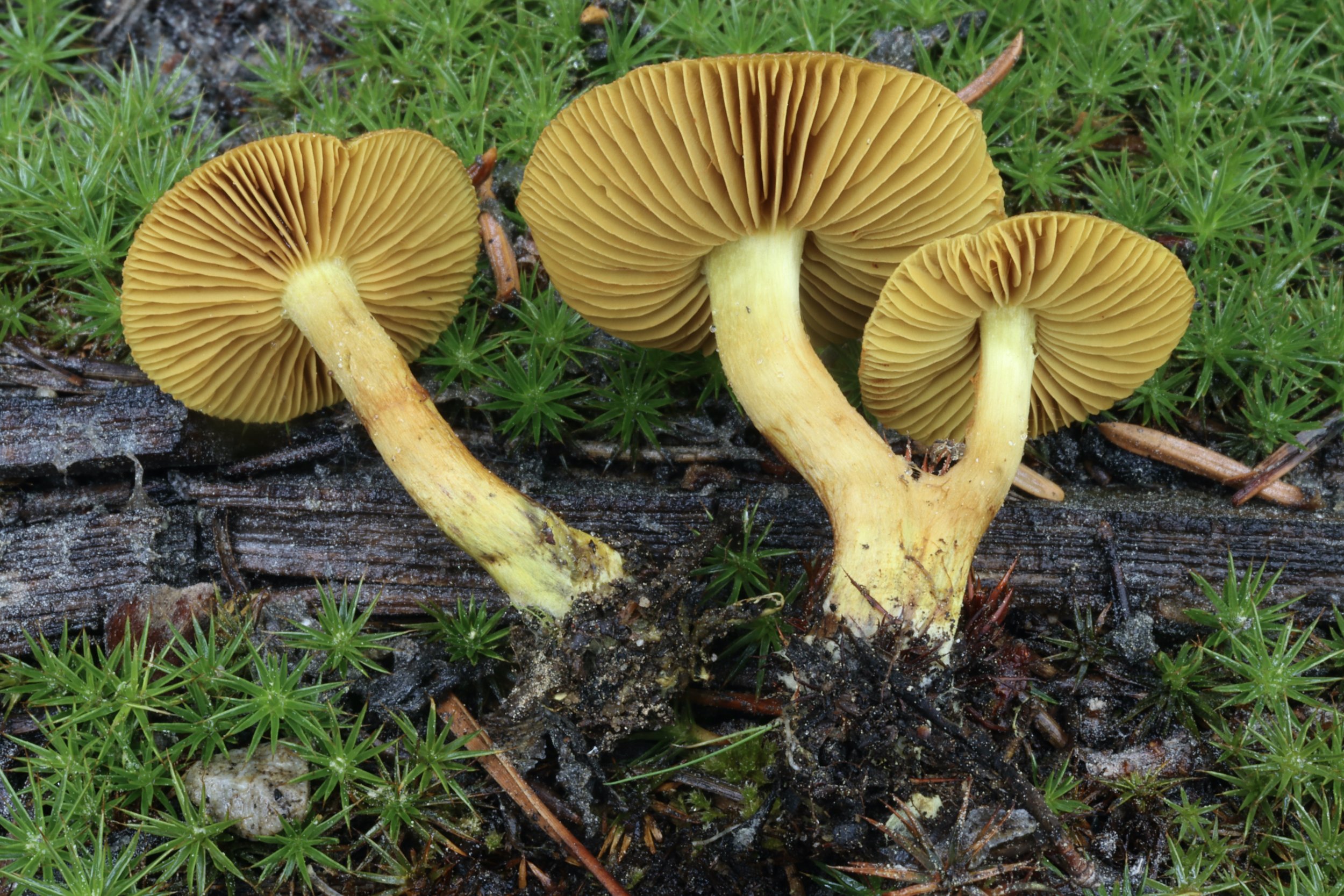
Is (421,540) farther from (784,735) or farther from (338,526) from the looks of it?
(784,735)

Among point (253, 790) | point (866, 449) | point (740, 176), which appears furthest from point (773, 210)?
point (253, 790)

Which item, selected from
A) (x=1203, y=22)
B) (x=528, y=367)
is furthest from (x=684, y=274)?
(x=1203, y=22)

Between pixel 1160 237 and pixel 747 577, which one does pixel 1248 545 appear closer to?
pixel 1160 237

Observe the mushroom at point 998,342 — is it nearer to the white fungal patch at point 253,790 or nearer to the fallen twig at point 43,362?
the white fungal patch at point 253,790

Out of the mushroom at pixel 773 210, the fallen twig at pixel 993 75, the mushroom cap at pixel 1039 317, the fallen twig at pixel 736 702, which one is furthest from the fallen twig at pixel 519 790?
the fallen twig at pixel 993 75

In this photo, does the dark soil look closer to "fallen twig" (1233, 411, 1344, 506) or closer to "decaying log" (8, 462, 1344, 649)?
"decaying log" (8, 462, 1344, 649)

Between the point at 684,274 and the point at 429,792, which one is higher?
the point at 684,274
